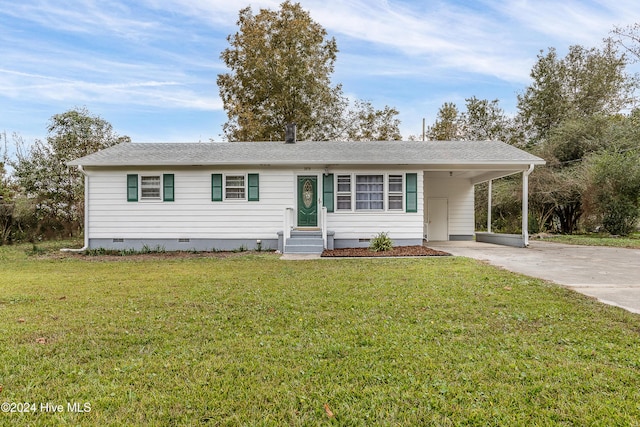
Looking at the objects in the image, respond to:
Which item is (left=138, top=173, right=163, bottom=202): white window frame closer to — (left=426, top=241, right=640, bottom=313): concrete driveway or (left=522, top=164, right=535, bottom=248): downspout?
(left=426, top=241, right=640, bottom=313): concrete driveway

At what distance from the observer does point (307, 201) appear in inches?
480

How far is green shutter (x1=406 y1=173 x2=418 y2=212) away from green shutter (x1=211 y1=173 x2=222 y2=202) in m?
6.22

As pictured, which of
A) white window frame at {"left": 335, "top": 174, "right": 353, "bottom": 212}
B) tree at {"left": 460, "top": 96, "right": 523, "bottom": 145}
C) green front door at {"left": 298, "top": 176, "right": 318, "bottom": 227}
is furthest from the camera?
tree at {"left": 460, "top": 96, "right": 523, "bottom": 145}

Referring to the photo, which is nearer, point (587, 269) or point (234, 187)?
point (587, 269)

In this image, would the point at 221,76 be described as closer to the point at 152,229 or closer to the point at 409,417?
the point at 152,229

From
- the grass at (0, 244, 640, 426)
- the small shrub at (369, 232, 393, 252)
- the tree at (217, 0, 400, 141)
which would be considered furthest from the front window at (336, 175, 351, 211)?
the tree at (217, 0, 400, 141)

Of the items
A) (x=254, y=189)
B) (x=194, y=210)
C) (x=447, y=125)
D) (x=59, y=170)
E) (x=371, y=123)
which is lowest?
(x=194, y=210)

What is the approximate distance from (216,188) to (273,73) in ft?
43.2

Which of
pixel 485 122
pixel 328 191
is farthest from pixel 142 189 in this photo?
pixel 485 122

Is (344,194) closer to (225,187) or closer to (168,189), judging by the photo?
A: (225,187)

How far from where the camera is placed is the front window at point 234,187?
472 inches

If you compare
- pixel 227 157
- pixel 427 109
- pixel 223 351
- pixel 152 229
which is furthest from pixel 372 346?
pixel 427 109

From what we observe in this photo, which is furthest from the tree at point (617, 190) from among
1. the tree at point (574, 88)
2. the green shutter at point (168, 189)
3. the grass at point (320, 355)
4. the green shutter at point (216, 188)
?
the green shutter at point (168, 189)

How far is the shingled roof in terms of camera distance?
1146cm
